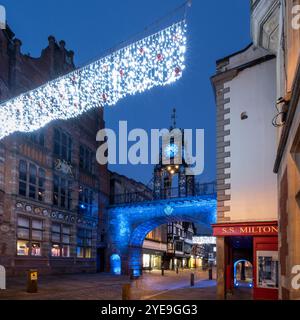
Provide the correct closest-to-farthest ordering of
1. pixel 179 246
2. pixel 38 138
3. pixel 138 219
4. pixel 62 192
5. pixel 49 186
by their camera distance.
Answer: pixel 38 138 → pixel 49 186 → pixel 62 192 → pixel 138 219 → pixel 179 246

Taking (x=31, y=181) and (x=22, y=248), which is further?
(x=31, y=181)

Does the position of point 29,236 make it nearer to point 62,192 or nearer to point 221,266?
point 62,192

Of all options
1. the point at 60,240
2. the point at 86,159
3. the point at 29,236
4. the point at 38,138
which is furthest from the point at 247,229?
the point at 86,159

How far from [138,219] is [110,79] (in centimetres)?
2708

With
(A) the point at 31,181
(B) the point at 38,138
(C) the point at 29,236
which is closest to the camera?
(C) the point at 29,236

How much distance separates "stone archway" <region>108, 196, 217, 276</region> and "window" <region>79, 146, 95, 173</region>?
4.88 meters

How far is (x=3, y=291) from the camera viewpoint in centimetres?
1820

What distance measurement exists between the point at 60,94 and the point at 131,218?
1021 inches

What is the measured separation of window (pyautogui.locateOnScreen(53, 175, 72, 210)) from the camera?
105 ft

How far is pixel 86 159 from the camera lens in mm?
37938

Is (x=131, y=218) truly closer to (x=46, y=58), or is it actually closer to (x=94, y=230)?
(x=94, y=230)

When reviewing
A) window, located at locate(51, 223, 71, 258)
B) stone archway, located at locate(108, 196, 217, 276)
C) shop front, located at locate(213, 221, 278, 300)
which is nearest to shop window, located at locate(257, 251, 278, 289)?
shop front, located at locate(213, 221, 278, 300)

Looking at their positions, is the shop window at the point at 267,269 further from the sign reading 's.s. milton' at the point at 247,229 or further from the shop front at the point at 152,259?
the shop front at the point at 152,259

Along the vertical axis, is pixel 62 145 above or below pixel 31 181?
above
